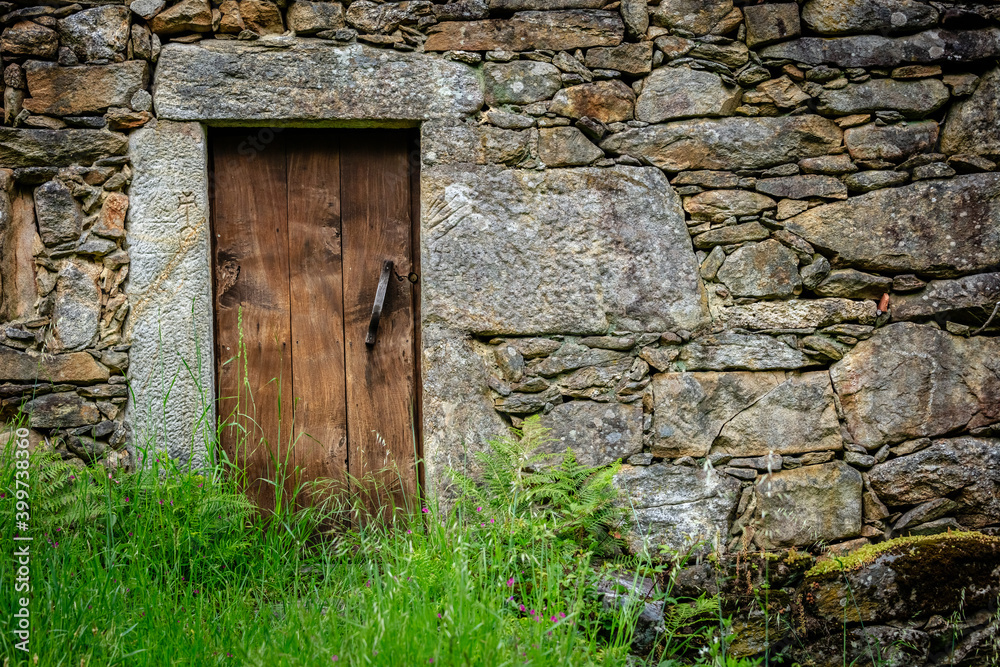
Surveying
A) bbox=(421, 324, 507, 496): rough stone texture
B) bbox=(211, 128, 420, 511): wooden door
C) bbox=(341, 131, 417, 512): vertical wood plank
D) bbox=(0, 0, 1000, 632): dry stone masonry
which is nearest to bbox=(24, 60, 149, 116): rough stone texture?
bbox=(0, 0, 1000, 632): dry stone masonry

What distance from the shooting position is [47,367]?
2.51 metres

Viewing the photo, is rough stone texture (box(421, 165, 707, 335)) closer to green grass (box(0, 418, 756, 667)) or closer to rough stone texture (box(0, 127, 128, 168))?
green grass (box(0, 418, 756, 667))

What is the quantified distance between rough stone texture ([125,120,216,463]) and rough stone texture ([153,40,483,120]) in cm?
14

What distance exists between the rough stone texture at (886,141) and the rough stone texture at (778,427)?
98 centimetres

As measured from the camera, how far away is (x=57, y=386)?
252 cm

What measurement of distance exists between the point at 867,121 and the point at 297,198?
91.4 inches

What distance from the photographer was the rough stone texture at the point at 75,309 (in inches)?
99.2

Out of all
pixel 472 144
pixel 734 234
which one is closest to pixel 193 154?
pixel 472 144

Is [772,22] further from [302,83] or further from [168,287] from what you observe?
[168,287]

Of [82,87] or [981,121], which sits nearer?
[82,87]

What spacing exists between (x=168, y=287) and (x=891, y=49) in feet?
9.79

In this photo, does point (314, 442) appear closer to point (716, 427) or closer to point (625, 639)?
point (625, 639)

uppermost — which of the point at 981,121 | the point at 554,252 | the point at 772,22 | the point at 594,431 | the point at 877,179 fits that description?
the point at 772,22

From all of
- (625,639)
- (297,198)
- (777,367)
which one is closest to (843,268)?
(777,367)
